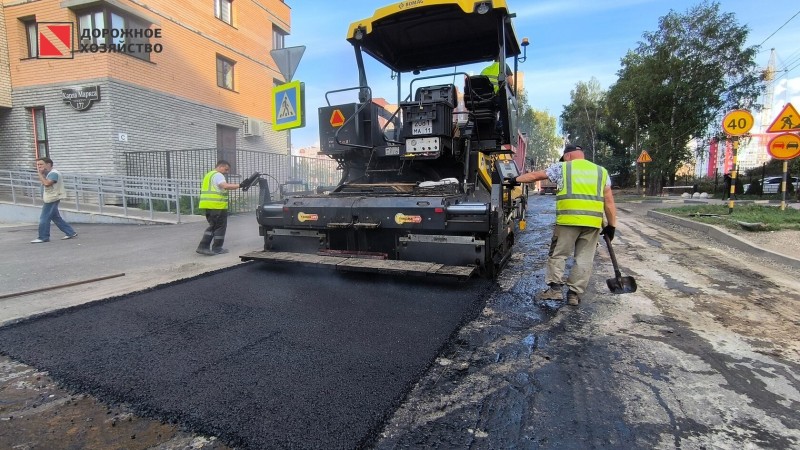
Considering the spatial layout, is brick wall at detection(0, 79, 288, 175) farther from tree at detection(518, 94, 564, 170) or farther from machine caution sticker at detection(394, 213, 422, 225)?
tree at detection(518, 94, 564, 170)

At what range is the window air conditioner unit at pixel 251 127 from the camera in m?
17.3

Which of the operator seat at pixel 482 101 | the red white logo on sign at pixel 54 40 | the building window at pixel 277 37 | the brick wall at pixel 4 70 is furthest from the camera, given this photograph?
the building window at pixel 277 37

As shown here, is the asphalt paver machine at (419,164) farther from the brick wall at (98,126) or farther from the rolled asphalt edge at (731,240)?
the brick wall at (98,126)

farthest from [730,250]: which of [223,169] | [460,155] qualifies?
[223,169]

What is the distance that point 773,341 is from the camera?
123 inches

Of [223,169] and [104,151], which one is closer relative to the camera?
[223,169]

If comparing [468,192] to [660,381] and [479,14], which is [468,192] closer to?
[479,14]

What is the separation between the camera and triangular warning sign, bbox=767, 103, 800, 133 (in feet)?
27.2

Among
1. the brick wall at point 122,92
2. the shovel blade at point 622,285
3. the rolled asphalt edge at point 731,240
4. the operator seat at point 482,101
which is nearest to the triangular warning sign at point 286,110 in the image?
the operator seat at point 482,101

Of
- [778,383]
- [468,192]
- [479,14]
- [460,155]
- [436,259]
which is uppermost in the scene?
[479,14]

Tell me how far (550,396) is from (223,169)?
577 cm

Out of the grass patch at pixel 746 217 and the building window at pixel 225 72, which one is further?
the building window at pixel 225 72

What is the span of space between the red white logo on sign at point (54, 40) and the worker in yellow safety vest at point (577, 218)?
1425 cm

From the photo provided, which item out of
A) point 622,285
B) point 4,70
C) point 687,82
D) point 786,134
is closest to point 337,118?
point 622,285
